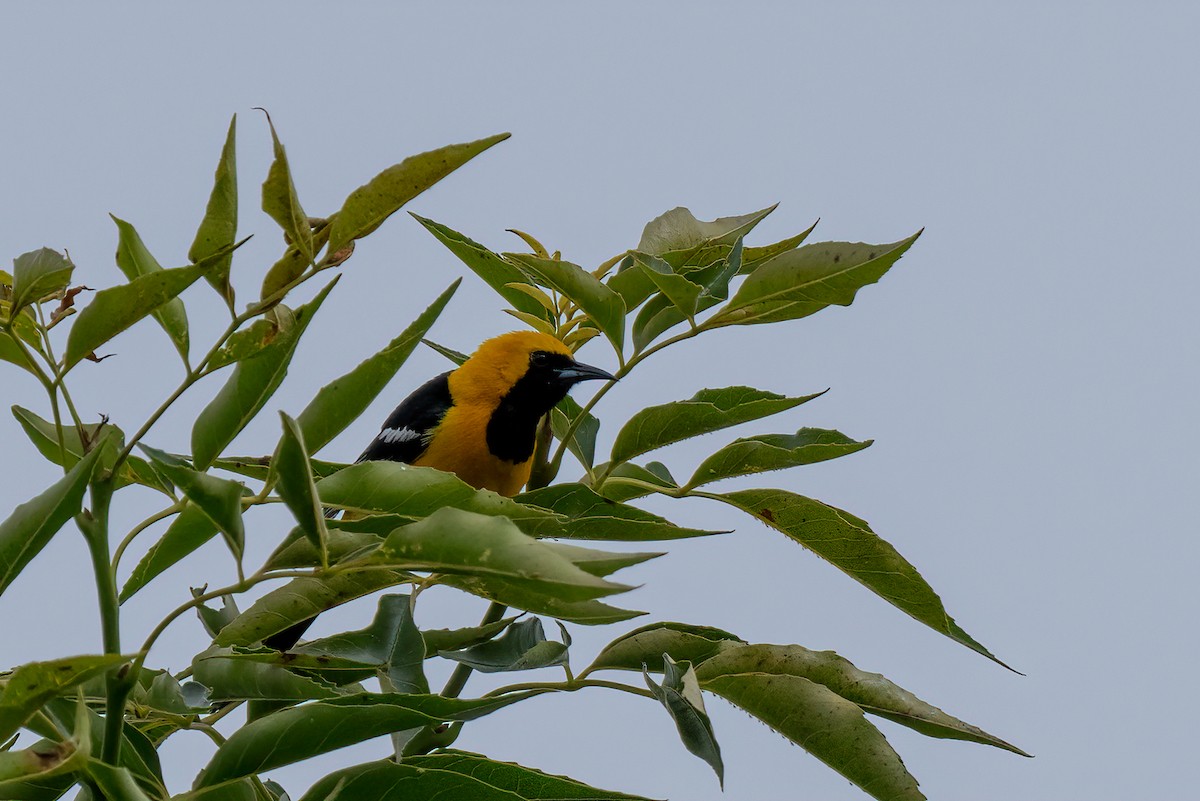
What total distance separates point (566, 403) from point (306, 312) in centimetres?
104

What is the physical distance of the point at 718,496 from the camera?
6.38 ft

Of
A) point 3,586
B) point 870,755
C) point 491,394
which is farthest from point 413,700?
point 491,394

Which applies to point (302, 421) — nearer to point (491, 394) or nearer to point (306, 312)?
point (306, 312)

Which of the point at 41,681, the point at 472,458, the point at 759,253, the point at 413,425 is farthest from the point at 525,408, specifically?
the point at 41,681

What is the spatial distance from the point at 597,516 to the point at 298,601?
1.35ft

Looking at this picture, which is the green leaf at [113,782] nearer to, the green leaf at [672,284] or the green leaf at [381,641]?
the green leaf at [381,641]

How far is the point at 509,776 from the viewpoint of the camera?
160cm

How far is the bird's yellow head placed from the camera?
4.25m

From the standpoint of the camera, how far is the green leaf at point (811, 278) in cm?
170

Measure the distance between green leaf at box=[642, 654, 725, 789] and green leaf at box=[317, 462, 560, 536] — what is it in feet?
0.90

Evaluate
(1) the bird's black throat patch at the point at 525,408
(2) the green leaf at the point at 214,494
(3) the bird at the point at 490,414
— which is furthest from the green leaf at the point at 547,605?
(1) the bird's black throat patch at the point at 525,408

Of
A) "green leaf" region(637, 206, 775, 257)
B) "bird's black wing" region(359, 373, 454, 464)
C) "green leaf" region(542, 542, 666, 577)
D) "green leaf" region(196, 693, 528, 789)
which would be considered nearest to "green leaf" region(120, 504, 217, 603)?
"green leaf" region(196, 693, 528, 789)

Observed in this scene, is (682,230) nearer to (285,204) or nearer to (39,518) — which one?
(285,204)

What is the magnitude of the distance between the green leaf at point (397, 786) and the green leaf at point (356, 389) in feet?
1.30
